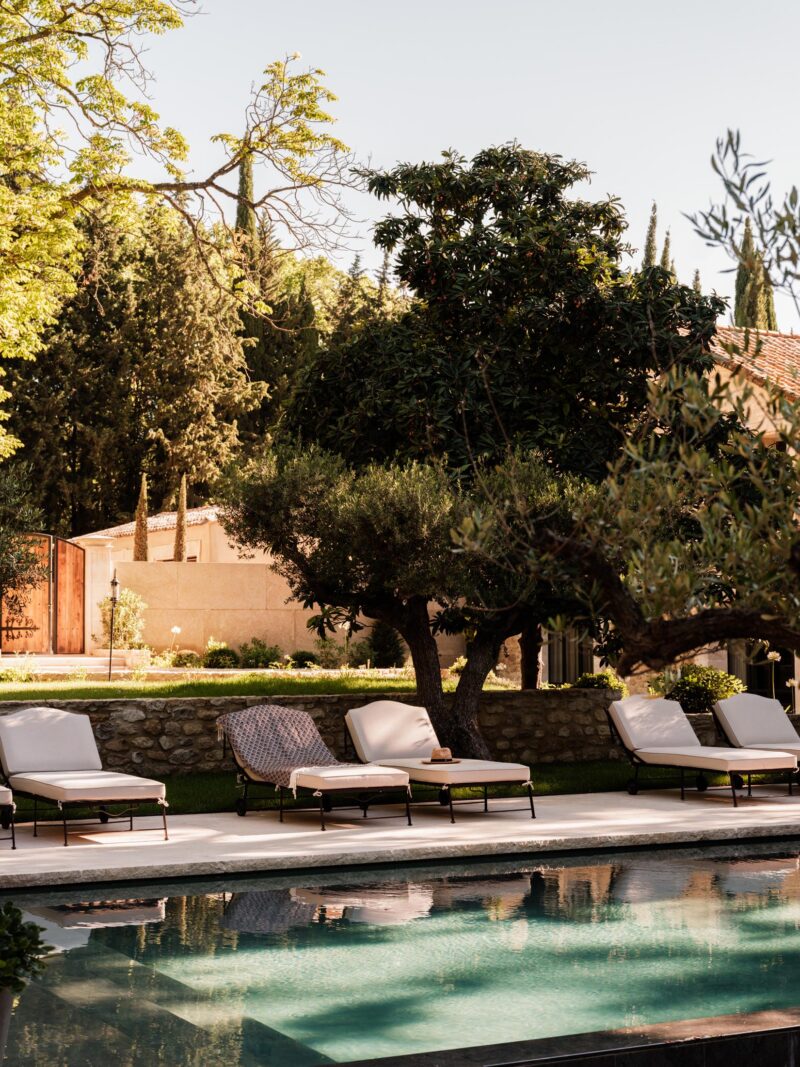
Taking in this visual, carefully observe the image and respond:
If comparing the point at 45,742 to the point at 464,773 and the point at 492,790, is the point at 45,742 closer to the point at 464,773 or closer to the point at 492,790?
the point at 464,773

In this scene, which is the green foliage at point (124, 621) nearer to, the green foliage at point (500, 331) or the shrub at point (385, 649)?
the shrub at point (385, 649)

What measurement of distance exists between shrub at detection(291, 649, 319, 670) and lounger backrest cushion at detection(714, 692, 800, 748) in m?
12.1

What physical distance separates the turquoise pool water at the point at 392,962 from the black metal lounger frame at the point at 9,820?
172 cm

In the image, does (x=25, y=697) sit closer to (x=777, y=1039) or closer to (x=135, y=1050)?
(x=135, y=1050)

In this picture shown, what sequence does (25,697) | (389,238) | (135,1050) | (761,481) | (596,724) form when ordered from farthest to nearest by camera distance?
1. (596,724)
2. (389,238)
3. (25,697)
4. (135,1050)
5. (761,481)

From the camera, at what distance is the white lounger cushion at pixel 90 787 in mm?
11406

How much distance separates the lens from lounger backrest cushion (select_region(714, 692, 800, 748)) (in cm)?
1627

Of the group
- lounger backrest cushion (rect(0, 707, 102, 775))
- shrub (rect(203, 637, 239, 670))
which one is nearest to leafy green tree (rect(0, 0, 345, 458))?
lounger backrest cushion (rect(0, 707, 102, 775))

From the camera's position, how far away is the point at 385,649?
93.9 feet

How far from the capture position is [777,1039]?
532 centimetres

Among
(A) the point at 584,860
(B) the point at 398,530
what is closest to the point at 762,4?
(B) the point at 398,530

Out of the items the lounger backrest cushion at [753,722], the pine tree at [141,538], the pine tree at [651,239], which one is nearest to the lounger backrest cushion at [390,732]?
the lounger backrest cushion at [753,722]

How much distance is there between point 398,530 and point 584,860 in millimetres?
3751

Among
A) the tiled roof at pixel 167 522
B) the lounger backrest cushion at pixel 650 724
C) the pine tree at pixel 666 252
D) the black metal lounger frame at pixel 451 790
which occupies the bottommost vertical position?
the black metal lounger frame at pixel 451 790
